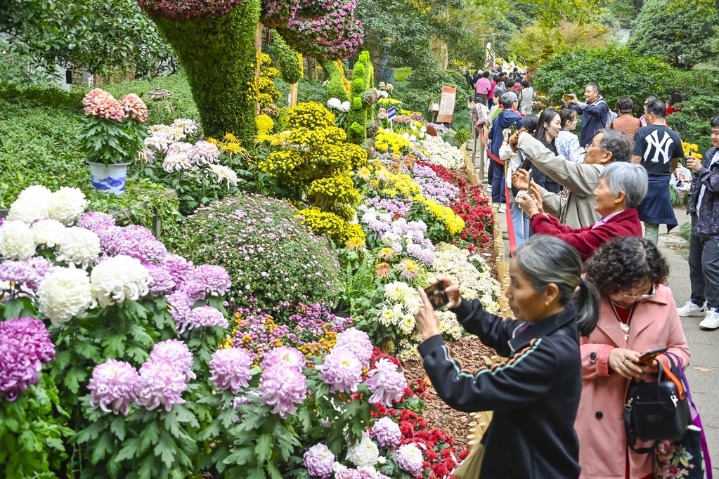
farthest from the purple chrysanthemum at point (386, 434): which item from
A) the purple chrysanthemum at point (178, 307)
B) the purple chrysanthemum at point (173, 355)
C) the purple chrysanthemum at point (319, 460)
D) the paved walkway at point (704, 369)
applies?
the paved walkway at point (704, 369)

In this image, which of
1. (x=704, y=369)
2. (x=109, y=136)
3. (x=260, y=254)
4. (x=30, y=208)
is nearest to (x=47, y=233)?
(x=30, y=208)

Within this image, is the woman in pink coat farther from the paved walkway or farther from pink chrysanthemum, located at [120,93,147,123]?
pink chrysanthemum, located at [120,93,147,123]

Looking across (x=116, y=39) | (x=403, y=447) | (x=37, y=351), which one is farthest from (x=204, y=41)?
(x=37, y=351)

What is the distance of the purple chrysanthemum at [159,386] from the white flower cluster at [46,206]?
4.21 ft

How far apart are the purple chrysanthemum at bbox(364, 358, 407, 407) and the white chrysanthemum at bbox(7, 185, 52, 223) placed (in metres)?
1.72

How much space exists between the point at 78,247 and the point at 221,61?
5418mm

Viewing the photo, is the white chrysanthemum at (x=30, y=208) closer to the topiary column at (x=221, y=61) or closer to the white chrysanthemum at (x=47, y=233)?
the white chrysanthemum at (x=47, y=233)

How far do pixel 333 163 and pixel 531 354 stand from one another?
504 cm

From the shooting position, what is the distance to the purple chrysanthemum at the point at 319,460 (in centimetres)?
327

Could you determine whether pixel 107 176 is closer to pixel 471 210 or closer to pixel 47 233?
pixel 47 233

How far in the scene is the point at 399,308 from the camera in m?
5.75

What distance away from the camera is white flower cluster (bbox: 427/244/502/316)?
24.1 feet

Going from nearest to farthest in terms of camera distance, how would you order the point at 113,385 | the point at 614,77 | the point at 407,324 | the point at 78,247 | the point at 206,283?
the point at 113,385 → the point at 78,247 → the point at 206,283 → the point at 407,324 → the point at 614,77

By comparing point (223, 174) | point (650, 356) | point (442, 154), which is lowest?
point (442, 154)
